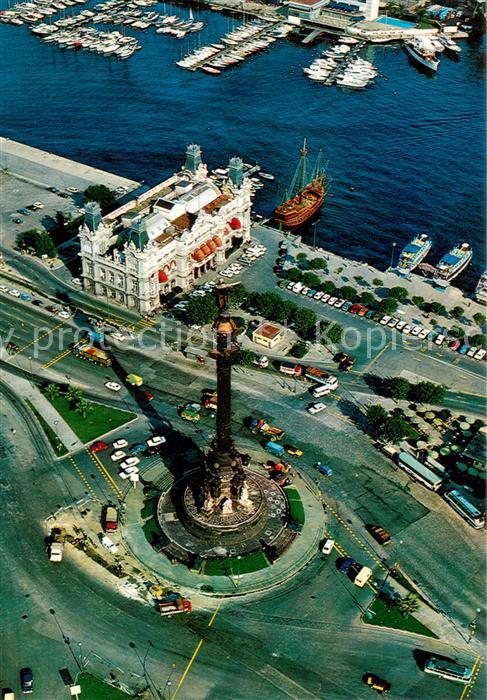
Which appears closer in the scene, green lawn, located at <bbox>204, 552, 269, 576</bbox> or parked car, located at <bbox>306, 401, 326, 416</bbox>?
green lawn, located at <bbox>204, 552, 269, 576</bbox>

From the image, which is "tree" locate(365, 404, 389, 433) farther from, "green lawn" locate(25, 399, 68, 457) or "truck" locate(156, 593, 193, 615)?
"green lawn" locate(25, 399, 68, 457)

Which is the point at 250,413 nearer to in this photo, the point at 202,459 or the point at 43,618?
the point at 202,459

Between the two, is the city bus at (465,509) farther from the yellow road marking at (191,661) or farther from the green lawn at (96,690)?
the green lawn at (96,690)

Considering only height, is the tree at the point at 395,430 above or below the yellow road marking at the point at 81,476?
above

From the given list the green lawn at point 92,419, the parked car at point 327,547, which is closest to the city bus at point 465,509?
the parked car at point 327,547

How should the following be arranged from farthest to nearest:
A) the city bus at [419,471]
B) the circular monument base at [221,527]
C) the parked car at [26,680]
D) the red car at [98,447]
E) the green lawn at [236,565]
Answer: the red car at [98,447], the city bus at [419,471], the circular monument base at [221,527], the green lawn at [236,565], the parked car at [26,680]

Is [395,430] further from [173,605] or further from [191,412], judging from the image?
[173,605]

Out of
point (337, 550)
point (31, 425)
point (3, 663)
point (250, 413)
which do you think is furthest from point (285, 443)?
point (3, 663)

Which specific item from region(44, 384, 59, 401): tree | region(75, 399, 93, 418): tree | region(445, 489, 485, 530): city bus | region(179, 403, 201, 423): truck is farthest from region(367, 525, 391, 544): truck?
region(44, 384, 59, 401): tree
